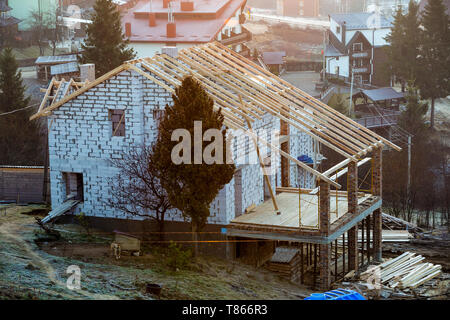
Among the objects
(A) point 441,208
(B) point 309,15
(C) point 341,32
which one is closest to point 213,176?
(A) point 441,208

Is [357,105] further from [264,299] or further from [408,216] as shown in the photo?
[264,299]

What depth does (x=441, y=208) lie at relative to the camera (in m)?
47.4

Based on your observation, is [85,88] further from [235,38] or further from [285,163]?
[235,38]

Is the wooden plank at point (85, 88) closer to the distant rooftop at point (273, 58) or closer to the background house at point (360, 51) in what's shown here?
the background house at point (360, 51)

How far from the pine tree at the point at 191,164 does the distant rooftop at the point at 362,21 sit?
56714mm

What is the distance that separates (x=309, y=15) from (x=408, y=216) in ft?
225

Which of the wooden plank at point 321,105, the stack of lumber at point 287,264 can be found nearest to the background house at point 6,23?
the wooden plank at point 321,105

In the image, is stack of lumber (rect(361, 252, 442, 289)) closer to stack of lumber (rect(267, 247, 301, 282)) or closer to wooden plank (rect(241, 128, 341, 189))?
stack of lumber (rect(267, 247, 301, 282))

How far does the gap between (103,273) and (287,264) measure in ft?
24.1

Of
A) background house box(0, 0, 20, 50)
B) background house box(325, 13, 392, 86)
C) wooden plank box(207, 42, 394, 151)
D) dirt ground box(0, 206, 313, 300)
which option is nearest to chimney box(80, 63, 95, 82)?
wooden plank box(207, 42, 394, 151)

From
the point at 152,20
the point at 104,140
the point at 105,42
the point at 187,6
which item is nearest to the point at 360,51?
the point at 187,6

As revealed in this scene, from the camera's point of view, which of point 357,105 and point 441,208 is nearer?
point 441,208

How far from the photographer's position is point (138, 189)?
91.6 ft
